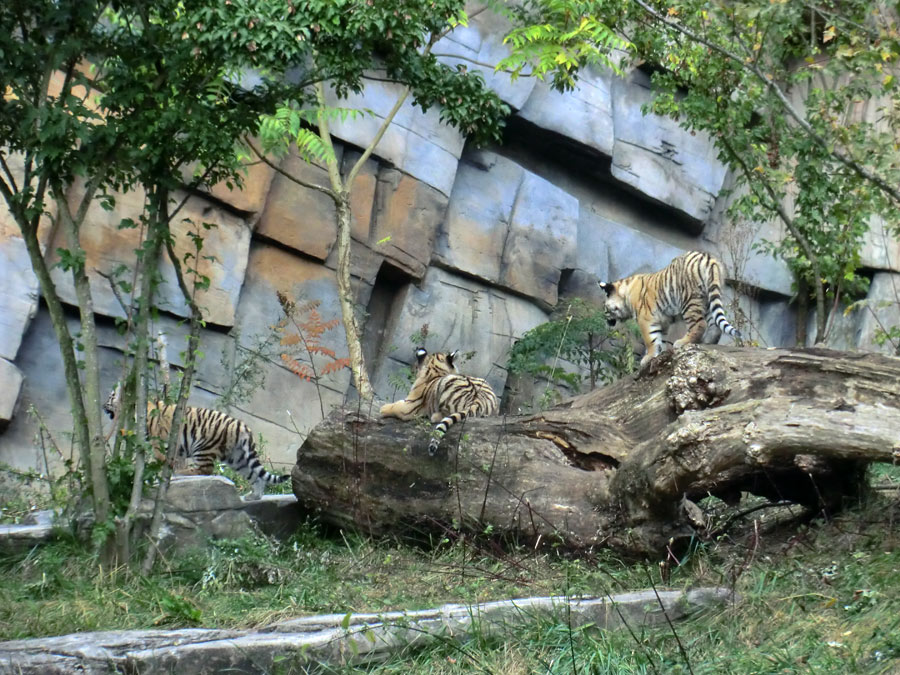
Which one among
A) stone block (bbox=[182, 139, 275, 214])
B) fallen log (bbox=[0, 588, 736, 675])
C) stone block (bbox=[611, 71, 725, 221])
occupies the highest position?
stone block (bbox=[611, 71, 725, 221])

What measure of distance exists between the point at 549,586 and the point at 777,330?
509 inches

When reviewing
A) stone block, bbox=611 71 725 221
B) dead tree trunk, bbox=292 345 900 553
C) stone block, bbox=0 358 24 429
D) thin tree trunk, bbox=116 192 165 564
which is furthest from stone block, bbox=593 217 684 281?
thin tree trunk, bbox=116 192 165 564

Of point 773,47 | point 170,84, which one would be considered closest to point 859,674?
point 170,84

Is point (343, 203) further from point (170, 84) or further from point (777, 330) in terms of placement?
point (777, 330)

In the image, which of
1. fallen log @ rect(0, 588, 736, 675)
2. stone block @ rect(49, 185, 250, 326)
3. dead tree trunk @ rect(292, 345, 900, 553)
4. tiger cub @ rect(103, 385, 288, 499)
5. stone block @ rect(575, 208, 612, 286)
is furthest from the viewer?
stone block @ rect(575, 208, 612, 286)

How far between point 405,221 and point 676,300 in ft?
14.9

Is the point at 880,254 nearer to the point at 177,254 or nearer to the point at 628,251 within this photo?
the point at 628,251

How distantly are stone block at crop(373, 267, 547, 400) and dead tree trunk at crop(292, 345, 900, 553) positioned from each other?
22.0 feet

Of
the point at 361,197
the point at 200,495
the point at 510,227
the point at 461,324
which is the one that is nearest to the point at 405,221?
the point at 361,197

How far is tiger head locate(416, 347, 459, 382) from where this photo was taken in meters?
9.63

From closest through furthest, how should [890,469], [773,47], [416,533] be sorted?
1. [416,533]
2. [890,469]
3. [773,47]

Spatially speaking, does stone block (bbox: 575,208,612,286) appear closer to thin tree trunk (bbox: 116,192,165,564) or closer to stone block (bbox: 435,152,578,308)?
stone block (bbox: 435,152,578,308)

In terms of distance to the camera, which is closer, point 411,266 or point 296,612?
point 296,612

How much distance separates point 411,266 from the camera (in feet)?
48.2
